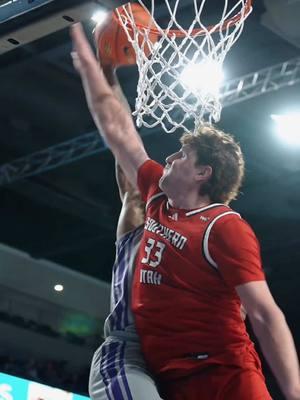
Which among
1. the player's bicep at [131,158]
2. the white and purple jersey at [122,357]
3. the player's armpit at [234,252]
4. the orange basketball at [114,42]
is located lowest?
the white and purple jersey at [122,357]

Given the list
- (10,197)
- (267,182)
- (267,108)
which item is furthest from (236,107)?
(10,197)

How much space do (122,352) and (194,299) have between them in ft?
0.89

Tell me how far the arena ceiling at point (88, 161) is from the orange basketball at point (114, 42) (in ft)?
10.8

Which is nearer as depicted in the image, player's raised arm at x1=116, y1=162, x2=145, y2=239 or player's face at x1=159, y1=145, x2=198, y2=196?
player's face at x1=159, y1=145, x2=198, y2=196

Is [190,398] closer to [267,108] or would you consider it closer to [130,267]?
[130,267]

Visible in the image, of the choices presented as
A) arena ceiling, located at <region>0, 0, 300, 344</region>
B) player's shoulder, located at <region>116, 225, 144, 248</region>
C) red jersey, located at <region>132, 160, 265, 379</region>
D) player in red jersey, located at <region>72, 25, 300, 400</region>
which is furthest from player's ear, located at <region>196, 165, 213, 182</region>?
arena ceiling, located at <region>0, 0, 300, 344</region>

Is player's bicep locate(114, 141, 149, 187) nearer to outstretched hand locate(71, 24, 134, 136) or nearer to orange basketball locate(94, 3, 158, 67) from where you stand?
outstretched hand locate(71, 24, 134, 136)

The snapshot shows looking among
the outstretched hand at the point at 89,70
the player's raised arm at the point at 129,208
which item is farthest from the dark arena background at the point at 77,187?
the player's raised arm at the point at 129,208

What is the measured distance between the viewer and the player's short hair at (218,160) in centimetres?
303

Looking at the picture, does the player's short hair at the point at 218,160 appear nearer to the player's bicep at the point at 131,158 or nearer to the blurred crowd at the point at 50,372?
the player's bicep at the point at 131,158

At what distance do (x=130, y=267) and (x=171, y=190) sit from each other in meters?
0.28

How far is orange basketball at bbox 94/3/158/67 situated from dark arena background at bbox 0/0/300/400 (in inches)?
77.7

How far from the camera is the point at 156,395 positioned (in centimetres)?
272

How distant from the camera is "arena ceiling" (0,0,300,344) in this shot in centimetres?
812
